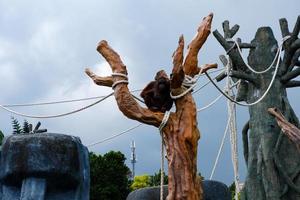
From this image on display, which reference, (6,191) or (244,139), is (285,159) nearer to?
(244,139)

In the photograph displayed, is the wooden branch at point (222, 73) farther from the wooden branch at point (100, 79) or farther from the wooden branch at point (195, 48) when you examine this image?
the wooden branch at point (100, 79)

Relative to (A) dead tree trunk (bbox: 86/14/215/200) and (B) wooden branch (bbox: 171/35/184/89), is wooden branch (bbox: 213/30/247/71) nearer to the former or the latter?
(A) dead tree trunk (bbox: 86/14/215/200)

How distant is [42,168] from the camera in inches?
150

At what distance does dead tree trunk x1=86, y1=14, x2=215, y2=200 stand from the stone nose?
0.87 m

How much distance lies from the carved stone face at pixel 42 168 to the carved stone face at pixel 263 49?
9.86 ft

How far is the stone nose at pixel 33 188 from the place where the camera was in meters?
3.80

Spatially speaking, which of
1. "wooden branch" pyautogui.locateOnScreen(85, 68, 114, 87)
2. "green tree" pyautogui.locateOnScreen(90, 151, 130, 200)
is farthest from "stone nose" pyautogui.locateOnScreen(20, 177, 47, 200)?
"green tree" pyautogui.locateOnScreen(90, 151, 130, 200)

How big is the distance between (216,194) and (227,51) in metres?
2.41

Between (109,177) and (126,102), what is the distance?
8311 mm

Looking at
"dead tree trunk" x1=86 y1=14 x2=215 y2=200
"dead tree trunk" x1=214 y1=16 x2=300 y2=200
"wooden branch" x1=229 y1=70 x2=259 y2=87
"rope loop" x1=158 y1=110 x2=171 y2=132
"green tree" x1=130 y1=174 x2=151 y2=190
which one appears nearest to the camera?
"dead tree trunk" x1=86 y1=14 x2=215 y2=200

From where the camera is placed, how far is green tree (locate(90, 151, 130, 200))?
1115cm

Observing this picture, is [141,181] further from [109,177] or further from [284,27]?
[284,27]

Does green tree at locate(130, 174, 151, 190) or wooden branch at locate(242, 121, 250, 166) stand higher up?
green tree at locate(130, 174, 151, 190)

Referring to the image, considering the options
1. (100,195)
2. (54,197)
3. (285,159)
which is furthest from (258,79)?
(100,195)
